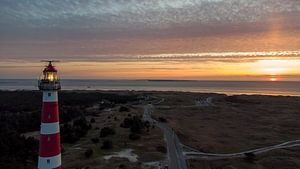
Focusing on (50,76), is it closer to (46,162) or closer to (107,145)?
(46,162)

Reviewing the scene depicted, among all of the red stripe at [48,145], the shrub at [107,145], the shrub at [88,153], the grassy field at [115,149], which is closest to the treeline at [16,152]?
the grassy field at [115,149]

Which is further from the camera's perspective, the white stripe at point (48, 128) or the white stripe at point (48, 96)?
the white stripe at point (48, 128)

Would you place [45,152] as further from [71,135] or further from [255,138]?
[255,138]

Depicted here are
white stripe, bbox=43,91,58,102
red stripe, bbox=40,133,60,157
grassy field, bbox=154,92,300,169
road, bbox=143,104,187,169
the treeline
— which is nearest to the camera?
white stripe, bbox=43,91,58,102

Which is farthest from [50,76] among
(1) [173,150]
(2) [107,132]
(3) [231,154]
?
(3) [231,154]

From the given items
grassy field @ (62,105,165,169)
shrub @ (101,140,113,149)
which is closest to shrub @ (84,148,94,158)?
grassy field @ (62,105,165,169)

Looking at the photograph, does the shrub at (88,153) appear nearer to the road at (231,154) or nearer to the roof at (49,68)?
the road at (231,154)

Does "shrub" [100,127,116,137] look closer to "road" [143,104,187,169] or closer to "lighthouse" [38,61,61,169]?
"road" [143,104,187,169]

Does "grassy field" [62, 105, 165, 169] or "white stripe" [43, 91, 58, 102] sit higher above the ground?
"white stripe" [43, 91, 58, 102]

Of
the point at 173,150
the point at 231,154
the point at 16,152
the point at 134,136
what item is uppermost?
the point at 134,136
